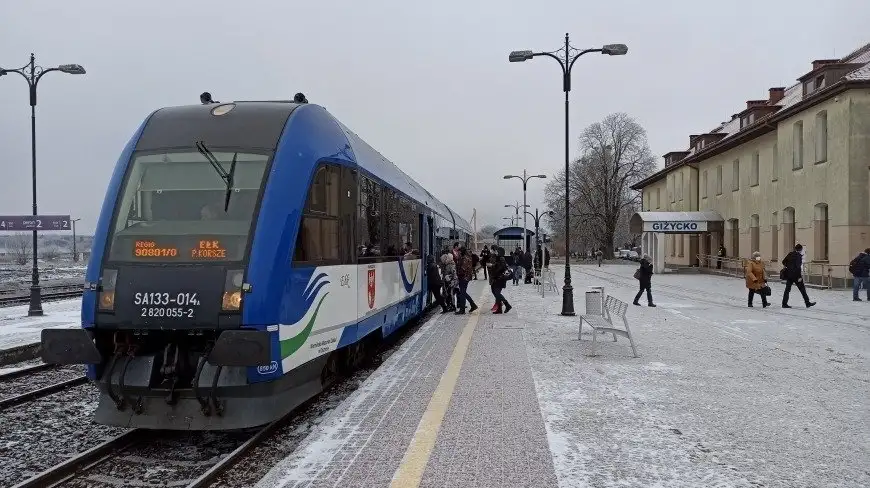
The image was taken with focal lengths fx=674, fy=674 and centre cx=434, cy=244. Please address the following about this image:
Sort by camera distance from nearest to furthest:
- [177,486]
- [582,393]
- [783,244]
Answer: [177,486], [582,393], [783,244]

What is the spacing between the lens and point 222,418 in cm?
558

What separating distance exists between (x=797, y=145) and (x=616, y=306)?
2259 cm

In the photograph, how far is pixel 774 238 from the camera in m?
31.2

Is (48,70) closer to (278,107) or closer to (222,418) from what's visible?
(278,107)

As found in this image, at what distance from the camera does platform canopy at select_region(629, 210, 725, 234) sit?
1483 inches

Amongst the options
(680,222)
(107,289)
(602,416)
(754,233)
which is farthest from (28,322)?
(680,222)

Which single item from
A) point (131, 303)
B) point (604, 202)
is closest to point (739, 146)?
point (604, 202)

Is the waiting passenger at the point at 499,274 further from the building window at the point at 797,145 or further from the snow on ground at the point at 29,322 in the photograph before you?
the building window at the point at 797,145

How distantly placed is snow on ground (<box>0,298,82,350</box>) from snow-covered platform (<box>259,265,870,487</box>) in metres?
7.64

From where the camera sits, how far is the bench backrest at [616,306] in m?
10.3

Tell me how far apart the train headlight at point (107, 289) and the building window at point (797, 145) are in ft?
96.2

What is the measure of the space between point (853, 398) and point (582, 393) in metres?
2.86

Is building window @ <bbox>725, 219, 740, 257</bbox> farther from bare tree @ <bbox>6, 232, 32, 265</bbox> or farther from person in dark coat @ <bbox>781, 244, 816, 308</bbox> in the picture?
bare tree @ <bbox>6, 232, 32, 265</bbox>

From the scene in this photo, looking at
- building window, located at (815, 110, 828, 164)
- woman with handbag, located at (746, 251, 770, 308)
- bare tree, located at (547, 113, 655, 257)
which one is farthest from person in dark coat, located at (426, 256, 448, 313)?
bare tree, located at (547, 113, 655, 257)
